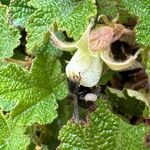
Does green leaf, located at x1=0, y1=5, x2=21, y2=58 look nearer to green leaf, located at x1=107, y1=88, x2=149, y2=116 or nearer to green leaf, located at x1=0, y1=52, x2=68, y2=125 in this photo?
green leaf, located at x1=0, y1=52, x2=68, y2=125

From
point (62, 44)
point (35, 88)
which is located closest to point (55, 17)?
point (62, 44)

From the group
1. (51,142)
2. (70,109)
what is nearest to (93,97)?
(70,109)

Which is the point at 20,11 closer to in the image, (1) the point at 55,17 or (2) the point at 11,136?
(1) the point at 55,17

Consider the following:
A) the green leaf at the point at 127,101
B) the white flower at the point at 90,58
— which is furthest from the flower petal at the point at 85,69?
the green leaf at the point at 127,101

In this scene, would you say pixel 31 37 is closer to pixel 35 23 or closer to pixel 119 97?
pixel 35 23

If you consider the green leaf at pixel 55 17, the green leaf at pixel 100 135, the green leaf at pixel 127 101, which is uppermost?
the green leaf at pixel 55 17

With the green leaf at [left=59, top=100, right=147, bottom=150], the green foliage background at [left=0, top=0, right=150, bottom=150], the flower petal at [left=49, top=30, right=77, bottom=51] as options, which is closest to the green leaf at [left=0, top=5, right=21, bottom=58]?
the green foliage background at [left=0, top=0, right=150, bottom=150]

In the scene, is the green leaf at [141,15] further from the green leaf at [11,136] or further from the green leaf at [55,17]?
the green leaf at [11,136]
